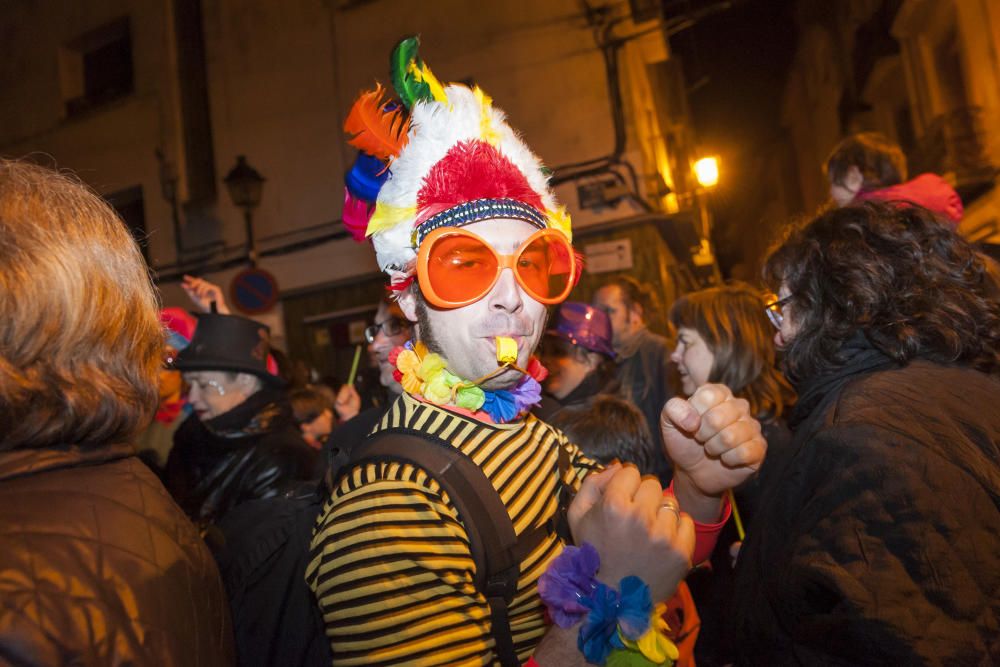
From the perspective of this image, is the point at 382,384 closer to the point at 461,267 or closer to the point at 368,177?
the point at 368,177

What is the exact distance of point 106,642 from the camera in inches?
40.6

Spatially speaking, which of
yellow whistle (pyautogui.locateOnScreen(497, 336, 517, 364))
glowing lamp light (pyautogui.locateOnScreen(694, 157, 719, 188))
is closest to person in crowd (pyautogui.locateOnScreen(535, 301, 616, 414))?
yellow whistle (pyautogui.locateOnScreen(497, 336, 517, 364))

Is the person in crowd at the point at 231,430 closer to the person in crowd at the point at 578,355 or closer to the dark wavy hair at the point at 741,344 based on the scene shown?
the person in crowd at the point at 578,355

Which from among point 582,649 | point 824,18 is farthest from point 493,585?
point 824,18

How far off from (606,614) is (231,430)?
8.11 ft

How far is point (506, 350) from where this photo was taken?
1.74 metres

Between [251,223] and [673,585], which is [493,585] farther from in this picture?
[251,223]

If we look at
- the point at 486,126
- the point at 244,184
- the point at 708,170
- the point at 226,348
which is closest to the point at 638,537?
the point at 486,126

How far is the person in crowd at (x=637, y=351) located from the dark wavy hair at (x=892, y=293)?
2.39 metres

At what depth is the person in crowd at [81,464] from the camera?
1003 millimetres

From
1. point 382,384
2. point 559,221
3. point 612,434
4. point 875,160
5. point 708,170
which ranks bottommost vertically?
point 612,434

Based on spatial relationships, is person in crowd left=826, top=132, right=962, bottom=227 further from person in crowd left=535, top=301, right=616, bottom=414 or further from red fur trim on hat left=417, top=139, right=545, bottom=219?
red fur trim on hat left=417, top=139, right=545, bottom=219

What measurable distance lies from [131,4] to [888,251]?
15101 millimetres

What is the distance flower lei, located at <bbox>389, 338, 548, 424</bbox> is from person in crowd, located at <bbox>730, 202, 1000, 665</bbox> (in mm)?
727
